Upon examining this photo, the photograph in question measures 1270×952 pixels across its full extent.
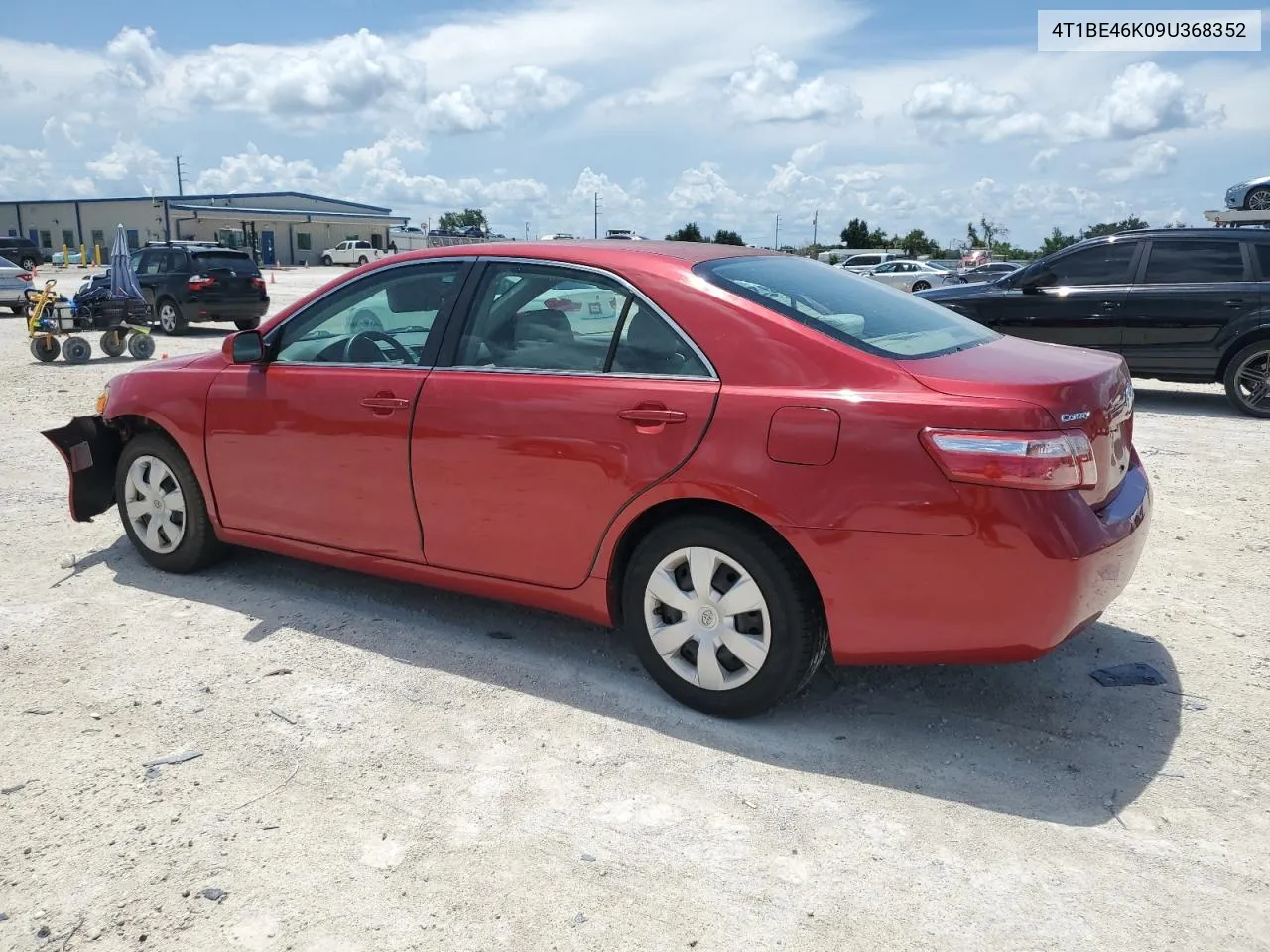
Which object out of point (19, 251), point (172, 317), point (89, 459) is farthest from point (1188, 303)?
point (19, 251)

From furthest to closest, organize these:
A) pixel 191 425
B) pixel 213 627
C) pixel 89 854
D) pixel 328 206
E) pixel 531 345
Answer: pixel 328 206
pixel 191 425
pixel 213 627
pixel 531 345
pixel 89 854

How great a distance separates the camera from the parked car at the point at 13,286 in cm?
2258

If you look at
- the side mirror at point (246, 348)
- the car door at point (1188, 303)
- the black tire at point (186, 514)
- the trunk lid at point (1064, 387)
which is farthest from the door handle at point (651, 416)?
the car door at point (1188, 303)

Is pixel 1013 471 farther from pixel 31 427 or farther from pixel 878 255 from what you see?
pixel 878 255

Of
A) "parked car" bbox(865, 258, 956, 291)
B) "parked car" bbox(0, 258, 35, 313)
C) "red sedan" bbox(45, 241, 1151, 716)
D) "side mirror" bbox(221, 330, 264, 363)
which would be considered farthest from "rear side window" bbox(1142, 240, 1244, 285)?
"parked car" bbox(865, 258, 956, 291)

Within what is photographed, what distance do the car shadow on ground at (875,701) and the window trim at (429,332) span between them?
44.3 inches

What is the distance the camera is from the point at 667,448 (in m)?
3.46

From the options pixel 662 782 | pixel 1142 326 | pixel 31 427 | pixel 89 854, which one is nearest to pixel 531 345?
pixel 662 782

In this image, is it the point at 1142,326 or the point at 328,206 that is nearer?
the point at 1142,326

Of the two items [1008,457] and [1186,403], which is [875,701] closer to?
[1008,457]

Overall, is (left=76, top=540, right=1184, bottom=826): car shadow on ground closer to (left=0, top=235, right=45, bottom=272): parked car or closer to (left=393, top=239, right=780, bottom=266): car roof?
(left=393, top=239, right=780, bottom=266): car roof

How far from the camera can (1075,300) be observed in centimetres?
1055

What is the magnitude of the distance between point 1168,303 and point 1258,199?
33.3 feet

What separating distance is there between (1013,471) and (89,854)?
281 cm
